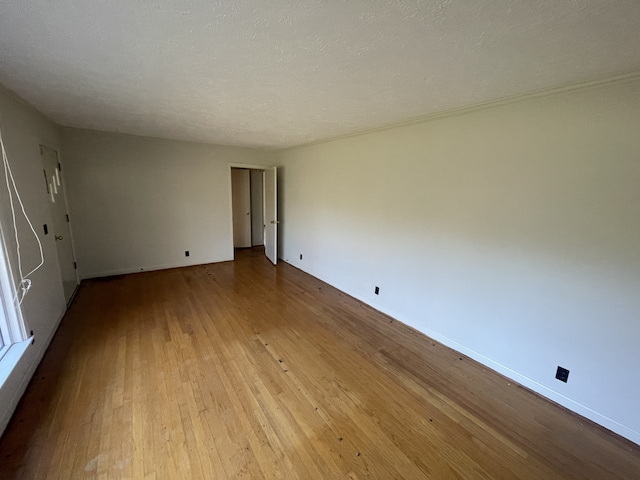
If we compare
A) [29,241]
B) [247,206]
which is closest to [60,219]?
[29,241]

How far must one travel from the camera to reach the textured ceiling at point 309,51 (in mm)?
1104

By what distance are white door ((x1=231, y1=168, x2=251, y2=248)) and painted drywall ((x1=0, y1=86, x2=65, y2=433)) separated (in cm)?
346

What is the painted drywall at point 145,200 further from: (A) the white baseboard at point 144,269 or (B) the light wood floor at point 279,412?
(B) the light wood floor at point 279,412

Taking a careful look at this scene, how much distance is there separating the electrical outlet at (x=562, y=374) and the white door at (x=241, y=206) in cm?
614

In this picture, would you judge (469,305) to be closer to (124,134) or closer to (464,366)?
(464,366)

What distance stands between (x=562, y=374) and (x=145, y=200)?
18.8ft

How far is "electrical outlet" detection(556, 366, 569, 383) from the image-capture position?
199 cm

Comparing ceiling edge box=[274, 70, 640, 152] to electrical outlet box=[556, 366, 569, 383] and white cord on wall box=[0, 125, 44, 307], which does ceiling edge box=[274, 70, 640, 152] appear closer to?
electrical outlet box=[556, 366, 569, 383]

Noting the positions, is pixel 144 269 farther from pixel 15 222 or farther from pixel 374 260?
pixel 374 260

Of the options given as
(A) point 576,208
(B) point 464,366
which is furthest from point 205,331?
(A) point 576,208

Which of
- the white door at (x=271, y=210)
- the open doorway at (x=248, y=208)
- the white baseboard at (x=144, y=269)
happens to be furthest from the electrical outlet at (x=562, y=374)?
the white baseboard at (x=144, y=269)

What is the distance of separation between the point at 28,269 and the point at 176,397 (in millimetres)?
1729

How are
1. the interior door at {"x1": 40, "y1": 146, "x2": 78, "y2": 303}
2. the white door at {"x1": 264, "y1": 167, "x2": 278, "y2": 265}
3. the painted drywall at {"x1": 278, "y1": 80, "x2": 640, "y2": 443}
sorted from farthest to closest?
the white door at {"x1": 264, "y1": 167, "x2": 278, "y2": 265} → the interior door at {"x1": 40, "y1": 146, "x2": 78, "y2": 303} → the painted drywall at {"x1": 278, "y1": 80, "x2": 640, "y2": 443}

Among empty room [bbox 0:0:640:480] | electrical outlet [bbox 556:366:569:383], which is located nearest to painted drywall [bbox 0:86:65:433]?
empty room [bbox 0:0:640:480]
